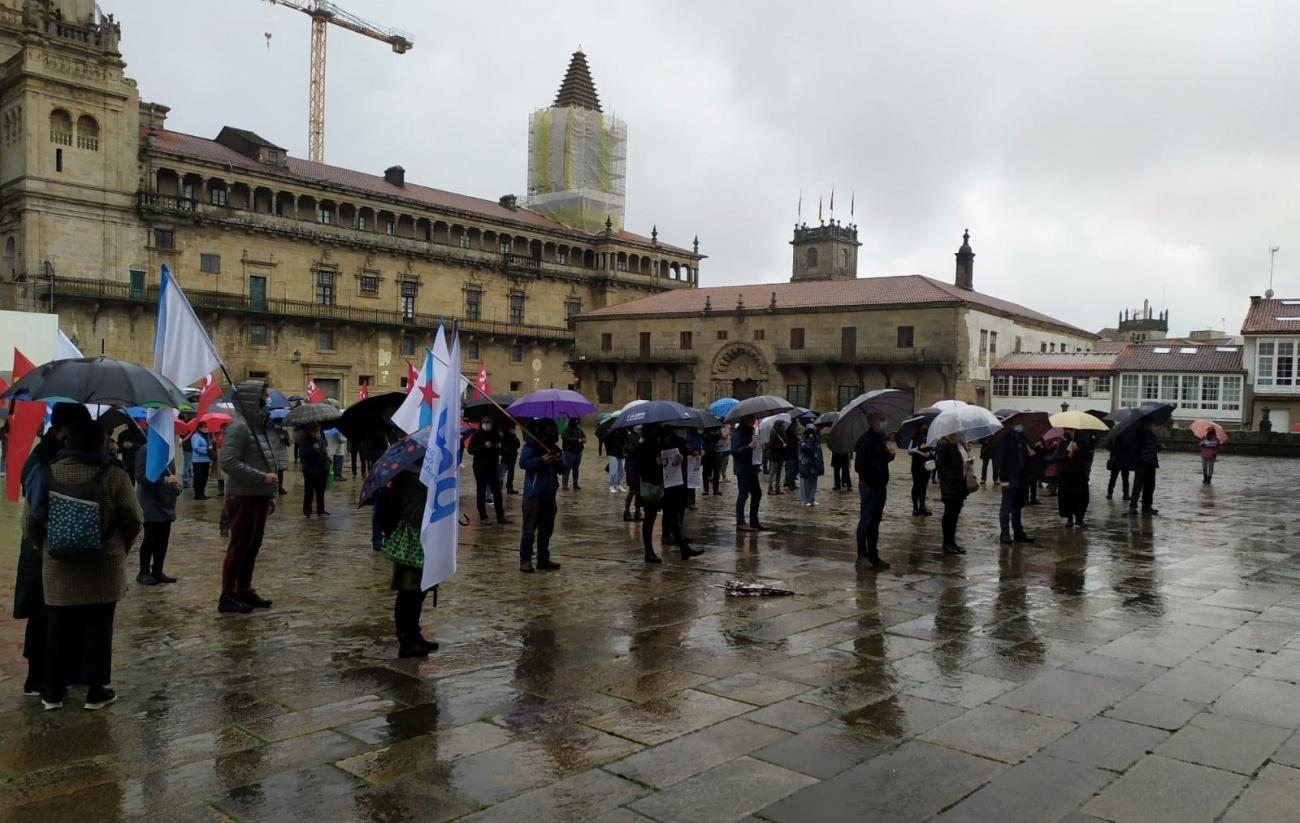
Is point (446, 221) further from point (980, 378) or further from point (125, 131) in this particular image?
point (980, 378)

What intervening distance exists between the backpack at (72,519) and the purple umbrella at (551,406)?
6.73 meters

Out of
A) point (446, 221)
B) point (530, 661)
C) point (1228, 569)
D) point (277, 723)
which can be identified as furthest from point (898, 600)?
point (446, 221)

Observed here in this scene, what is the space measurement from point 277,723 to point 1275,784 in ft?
15.7

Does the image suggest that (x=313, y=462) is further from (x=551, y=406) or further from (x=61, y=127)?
(x=61, y=127)

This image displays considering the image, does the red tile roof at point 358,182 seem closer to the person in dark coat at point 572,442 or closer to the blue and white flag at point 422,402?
the person in dark coat at point 572,442

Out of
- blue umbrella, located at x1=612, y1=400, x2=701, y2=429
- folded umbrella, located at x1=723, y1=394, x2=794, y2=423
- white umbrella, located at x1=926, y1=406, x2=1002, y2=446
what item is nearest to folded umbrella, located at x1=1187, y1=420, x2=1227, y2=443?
folded umbrella, located at x1=723, y1=394, x2=794, y2=423

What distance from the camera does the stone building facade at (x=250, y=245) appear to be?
129 feet

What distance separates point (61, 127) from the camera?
1558 inches

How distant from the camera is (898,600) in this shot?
26.2 ft

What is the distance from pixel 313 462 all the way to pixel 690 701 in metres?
9.60

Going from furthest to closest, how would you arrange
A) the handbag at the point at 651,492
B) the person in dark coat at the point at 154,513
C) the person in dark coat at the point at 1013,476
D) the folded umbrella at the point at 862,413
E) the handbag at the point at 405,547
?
the person in dark coat at the point at 1013,476 < the folded umbrella at the point at 862,413 < the handbag at the point at 651,492 < the person in dark coat at the point at 154,513 < the handbag at the point at 405,547

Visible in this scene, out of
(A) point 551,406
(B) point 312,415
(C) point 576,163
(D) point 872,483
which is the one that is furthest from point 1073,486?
(C) point 576,163

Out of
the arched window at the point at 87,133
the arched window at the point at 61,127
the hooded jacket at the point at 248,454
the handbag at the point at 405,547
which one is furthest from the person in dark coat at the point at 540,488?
the arched window at the point at 87,133

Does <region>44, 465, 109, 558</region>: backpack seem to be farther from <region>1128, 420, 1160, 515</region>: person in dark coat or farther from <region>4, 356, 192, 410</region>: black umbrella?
<region>1128, 420, 1160, 515</region>: person in dark coat
